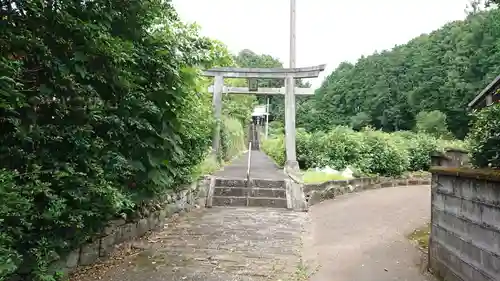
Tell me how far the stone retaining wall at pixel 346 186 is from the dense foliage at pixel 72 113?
546 cm

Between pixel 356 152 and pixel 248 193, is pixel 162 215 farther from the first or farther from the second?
pixel 356 152

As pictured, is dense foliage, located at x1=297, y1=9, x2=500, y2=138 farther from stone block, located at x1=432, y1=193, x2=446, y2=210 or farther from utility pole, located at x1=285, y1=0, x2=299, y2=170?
stone block, located at x1=432, y1=193, x2=446, y2=210

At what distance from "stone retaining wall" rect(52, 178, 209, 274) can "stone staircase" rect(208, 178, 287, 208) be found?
0.54m

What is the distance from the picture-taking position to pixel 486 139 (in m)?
3.72

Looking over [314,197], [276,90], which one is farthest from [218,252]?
[276,90]

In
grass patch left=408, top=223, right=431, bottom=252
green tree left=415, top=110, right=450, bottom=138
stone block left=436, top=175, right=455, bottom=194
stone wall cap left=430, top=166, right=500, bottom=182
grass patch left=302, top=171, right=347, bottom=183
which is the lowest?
grass patch left=408, top=223, right=431, bottom=252

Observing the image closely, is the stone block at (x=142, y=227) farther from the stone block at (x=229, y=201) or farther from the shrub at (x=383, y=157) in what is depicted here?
the shrub at (x=383, y=157)

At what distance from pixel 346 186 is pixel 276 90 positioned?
4647 mm

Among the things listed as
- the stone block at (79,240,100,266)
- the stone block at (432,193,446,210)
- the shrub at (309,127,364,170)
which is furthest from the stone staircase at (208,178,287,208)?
the stone block at (432,193,446,210)

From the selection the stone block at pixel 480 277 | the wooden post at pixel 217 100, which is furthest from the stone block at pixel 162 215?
the wooden post at pixel 217 100

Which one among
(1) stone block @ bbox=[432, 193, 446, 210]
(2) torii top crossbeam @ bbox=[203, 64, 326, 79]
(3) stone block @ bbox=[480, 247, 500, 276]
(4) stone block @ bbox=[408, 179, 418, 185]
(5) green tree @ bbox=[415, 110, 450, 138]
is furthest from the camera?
(5) green tree @ bbox=[415, 110, 450, 138]

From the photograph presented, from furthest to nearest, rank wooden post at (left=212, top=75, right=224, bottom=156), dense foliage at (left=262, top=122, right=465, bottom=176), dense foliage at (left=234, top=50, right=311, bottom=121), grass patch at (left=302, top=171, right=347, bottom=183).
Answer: dense foliage at (left=234, top=50, right=311, bottom=121) → wooden post at (left=212, top=75, right=224, bottom=156) → dense foliage at (left=262, top=122, right=465, bottom=176) → grass patch at (left=302, top=171, right=347, bottom=183)

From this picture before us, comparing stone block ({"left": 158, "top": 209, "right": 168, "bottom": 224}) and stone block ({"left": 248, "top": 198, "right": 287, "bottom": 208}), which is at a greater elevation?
stone block ({"left": 158, "top": 209, "right": 168, "bottom": 224})

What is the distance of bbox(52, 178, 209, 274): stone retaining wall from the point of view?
4.23 metres
